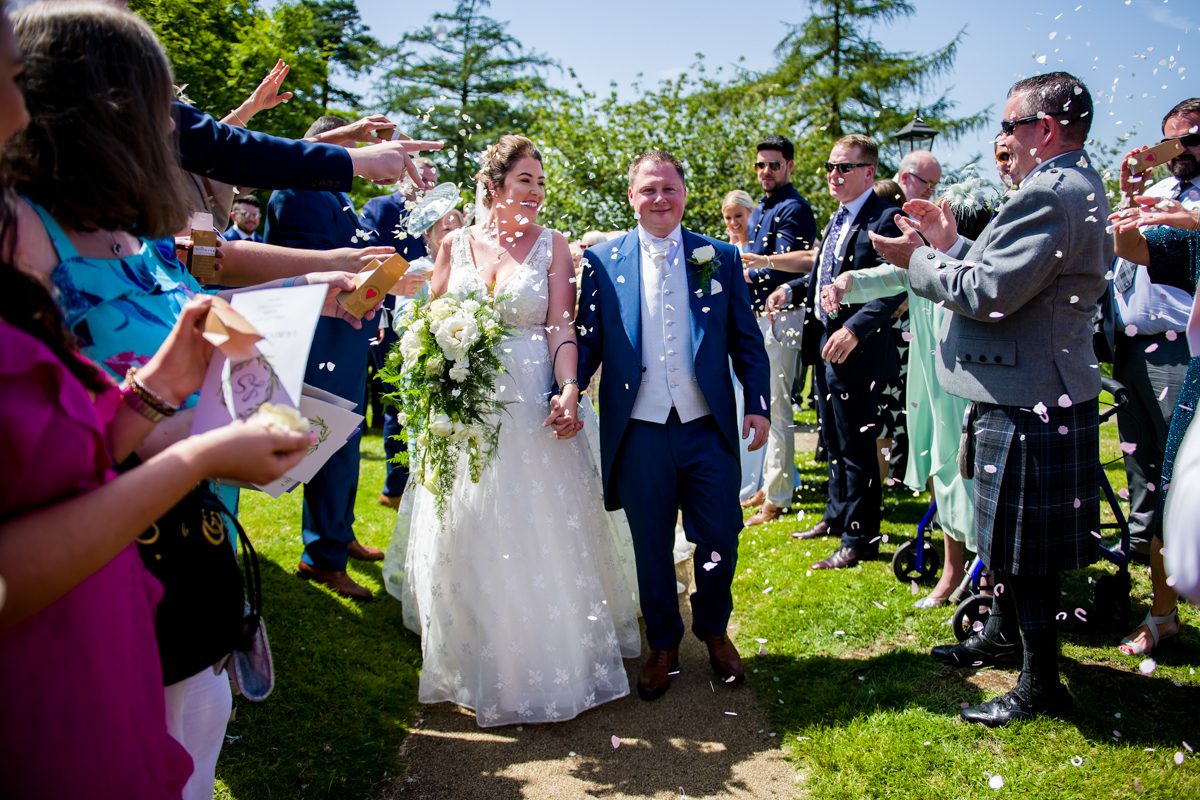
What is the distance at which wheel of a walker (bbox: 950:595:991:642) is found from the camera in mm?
4270

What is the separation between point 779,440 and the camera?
709cm

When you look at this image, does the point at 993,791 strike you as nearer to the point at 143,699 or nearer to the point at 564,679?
the point at 564,679

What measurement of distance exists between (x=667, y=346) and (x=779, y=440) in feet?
10.2

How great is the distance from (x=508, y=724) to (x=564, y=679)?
1.10 ft

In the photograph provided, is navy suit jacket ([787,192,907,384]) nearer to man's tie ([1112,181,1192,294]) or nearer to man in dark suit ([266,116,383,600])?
man's tie ([1112,181,1192,294])

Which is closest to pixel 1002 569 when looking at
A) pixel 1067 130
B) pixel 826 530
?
pixel 1067 130

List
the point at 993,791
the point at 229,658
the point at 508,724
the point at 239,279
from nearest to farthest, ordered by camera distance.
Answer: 1. the point at 229,658
2. the point at 239,279
3. the point at 993,791
4. the point at 508,724

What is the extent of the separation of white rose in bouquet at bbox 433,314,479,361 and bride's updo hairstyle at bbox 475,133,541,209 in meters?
0.89

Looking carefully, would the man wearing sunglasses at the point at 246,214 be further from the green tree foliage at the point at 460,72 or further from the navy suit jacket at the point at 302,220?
the green tree foliage at the point at 460,72

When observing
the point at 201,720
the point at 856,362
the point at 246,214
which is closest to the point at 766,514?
the point at 856,362

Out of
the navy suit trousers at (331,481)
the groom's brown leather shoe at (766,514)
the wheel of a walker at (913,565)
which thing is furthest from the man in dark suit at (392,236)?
the wheel of a walker at (913,565)

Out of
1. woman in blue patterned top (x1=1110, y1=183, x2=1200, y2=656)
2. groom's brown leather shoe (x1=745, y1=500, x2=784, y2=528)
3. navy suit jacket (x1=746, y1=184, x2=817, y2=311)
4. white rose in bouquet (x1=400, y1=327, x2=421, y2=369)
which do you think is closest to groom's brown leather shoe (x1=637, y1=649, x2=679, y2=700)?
white rose in bouquet (x1=400, y1=327, x2=421, y2=369)

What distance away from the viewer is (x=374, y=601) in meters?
5.31

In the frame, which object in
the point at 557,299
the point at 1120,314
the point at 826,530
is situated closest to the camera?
the point at 557,299
